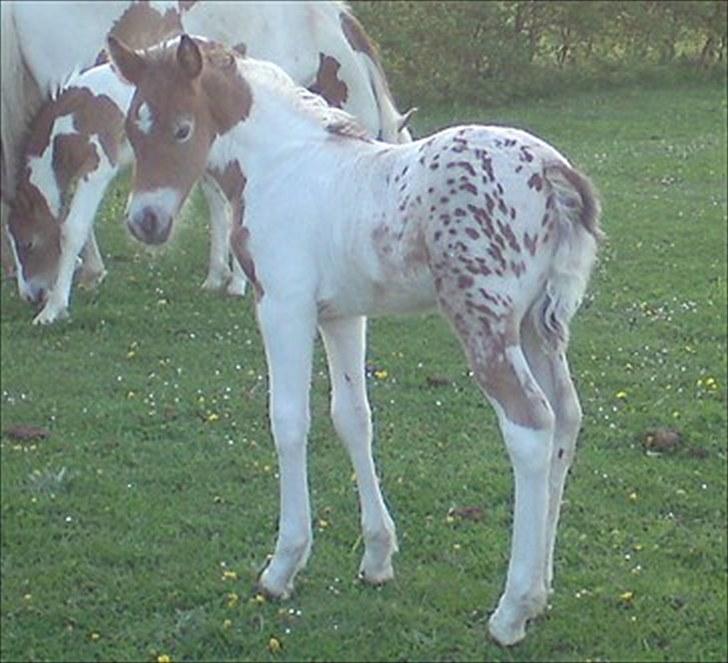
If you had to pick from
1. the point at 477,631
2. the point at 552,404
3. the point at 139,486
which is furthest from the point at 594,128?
the point at 552,404

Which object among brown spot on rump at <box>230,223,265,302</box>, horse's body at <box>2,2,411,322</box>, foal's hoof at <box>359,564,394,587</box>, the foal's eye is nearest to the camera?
the foal's eye

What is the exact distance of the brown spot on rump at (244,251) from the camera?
3285 mm

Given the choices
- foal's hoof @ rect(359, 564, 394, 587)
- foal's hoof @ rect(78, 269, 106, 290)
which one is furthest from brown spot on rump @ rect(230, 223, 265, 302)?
foal's hoof @ rect(78, 269, 106, 290)

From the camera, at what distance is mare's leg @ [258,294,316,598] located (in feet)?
10.9

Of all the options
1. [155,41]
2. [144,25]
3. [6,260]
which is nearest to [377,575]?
[155,41]

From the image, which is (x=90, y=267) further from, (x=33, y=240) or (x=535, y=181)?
(x=535, y=181)

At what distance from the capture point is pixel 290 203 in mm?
3176

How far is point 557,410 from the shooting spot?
3184mm

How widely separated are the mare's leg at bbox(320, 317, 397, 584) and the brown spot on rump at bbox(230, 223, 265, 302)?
0.21 m

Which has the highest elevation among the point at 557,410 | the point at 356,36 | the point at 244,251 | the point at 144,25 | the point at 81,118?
the point at 244,251

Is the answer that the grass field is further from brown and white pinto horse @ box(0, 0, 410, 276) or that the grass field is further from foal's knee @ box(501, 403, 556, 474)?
foal's knee @ box(501, 403, 556, 474)

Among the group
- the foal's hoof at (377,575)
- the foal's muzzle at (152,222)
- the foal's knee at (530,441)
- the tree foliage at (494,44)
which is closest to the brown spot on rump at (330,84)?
the foal's hoof at (377,575)

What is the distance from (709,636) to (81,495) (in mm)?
2526

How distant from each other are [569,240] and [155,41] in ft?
17.6
